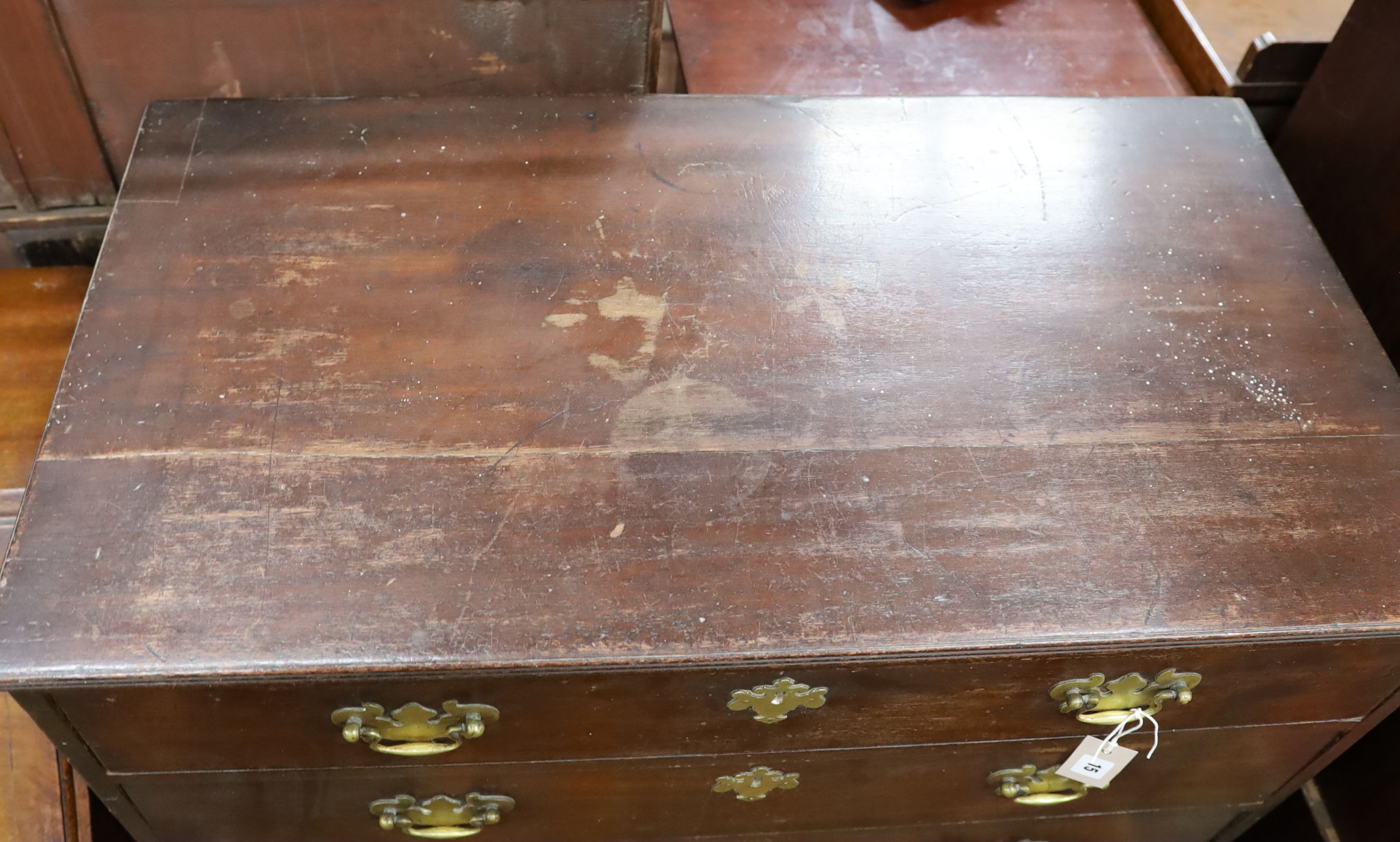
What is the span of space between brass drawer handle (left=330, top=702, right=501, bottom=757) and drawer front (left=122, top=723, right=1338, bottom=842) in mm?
76

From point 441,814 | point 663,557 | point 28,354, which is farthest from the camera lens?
point 28,354

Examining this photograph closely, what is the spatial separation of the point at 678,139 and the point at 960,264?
13.0 inches

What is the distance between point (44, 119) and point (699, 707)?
3.08ft

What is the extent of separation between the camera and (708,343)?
989mm

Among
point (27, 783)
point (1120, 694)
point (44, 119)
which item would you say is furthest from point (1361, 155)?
point (27, 783)

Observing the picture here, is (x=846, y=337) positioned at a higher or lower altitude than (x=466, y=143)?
lower

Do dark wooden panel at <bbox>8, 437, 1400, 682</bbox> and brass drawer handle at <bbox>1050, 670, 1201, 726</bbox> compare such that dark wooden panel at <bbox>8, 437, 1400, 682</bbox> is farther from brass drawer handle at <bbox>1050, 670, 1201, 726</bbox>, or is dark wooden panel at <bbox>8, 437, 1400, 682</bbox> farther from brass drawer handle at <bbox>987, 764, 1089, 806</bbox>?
brass drawer handle at <bbox>987, 764, 1089, 806</bbox>

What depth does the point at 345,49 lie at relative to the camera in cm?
113

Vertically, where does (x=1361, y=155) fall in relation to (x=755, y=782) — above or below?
above

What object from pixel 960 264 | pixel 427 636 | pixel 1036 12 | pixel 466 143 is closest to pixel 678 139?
pixel 466 143

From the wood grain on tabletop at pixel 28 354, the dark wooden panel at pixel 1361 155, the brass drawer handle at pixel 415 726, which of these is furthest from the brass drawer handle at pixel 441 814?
the dark wooden panel at pixel 1361 155

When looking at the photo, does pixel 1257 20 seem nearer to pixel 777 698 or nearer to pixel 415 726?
pixel 777 698

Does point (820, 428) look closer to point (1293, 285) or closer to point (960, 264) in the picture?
point (960, 264)

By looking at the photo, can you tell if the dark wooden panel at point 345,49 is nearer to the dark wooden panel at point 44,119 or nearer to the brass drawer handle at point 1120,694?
the dark wooden panel at point 44,119
